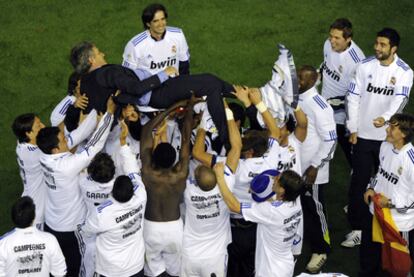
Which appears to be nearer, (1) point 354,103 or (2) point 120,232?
(2) point 120,232

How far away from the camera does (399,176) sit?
27.5ft

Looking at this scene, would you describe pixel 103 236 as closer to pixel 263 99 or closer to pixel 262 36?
pixel 263 99

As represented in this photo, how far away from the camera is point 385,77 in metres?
9.45

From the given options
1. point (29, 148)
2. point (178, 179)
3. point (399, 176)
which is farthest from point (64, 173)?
point (399, 176)

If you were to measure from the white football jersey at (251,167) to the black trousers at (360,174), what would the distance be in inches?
62.3

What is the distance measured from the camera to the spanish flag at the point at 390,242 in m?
8.47

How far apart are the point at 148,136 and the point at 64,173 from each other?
0.86m

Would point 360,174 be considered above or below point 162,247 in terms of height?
above

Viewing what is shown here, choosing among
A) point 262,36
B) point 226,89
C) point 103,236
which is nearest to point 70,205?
point 103,236

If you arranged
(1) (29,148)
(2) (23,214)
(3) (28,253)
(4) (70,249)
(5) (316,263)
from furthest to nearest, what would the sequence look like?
1. (5) (316,263)
2. (4) (70,249)
3. (1) (29,148)
4. (3) (28,253)
5. (2) (23,214)

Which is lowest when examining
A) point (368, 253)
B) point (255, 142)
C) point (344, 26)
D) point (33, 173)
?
point (368, 253)

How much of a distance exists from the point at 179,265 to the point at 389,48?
323cm

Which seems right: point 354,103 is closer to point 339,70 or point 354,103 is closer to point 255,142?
point 339,70

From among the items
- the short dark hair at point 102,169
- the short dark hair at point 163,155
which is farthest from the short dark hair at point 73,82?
the short dark hair at point 163,155
